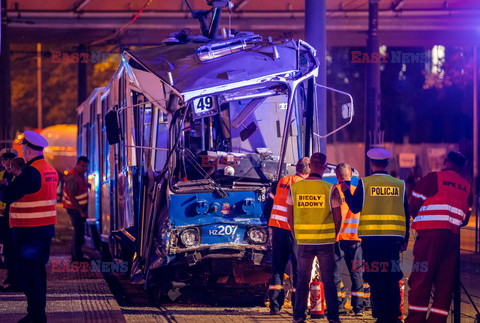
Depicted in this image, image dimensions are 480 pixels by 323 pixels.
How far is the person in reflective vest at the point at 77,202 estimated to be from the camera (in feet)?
54.3

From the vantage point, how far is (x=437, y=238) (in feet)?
28.4

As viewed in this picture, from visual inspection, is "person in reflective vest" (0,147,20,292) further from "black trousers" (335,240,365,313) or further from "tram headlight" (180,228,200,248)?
"black trousers" (335,240,365,313)

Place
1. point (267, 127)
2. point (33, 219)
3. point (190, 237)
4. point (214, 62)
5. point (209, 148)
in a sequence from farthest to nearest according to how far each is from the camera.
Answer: point (267, 127), point (209, 148), point (214, 62), point (190, 237), point (33, 219)

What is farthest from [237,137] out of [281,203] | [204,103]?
[281,203]

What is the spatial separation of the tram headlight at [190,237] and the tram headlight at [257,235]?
64 cm

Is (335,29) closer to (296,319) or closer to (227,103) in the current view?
(227,103)

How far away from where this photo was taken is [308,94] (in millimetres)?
11812

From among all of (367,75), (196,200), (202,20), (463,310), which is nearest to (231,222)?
(196,200)

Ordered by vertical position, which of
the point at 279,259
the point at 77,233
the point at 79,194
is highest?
the point at 79,194

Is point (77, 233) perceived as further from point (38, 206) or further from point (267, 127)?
point (38, 206)

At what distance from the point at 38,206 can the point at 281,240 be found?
9.75ft

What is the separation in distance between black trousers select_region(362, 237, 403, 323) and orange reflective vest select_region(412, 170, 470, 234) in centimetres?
36

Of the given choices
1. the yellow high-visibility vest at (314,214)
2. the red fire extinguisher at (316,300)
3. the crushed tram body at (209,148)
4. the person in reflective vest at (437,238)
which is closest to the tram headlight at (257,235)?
the crushed tram body at (209,148)

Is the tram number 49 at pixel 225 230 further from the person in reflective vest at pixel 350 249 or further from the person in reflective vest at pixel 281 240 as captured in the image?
the person in reflective vest at pixel 350 249
